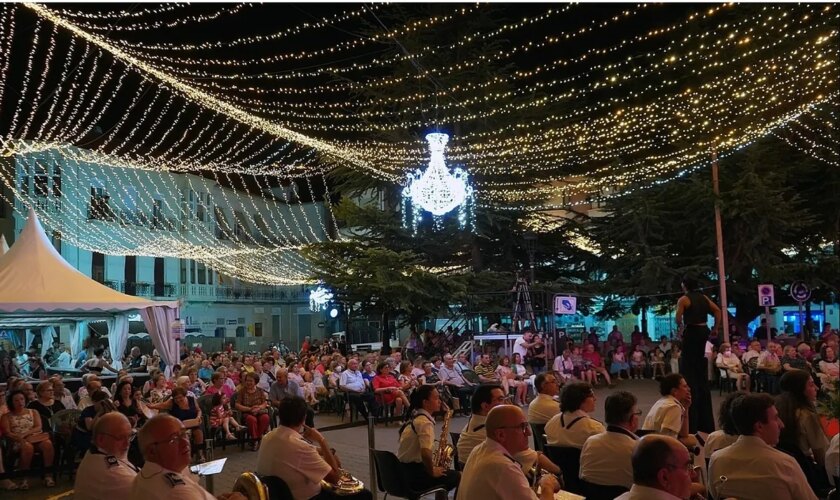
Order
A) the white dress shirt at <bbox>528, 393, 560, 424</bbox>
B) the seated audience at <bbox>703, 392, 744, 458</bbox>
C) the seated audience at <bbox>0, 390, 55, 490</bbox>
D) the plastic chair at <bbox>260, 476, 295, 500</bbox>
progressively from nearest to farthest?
the seated audience at <bbox>703, 392, 744, 458</bbox>, the plastic chair at <bbox>260, 476, 295, 500</bbox>, the white dress shirt at <bbox>528, 393, 560, 424</bbox>, the seated audience at <bbox>0, 390, 55, 490</bbox>

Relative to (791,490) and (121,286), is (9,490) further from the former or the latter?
(121,286)

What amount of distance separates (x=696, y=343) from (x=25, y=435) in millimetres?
8455

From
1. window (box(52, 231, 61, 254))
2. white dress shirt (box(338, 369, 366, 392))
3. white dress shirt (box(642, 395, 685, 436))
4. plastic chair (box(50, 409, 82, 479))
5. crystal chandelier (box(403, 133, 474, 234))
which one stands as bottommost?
plastic chair (box(50, 409, 82, 479))

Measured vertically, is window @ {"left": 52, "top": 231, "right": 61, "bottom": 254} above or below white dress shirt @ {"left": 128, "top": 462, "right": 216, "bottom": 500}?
above

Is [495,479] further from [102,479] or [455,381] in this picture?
[455,381]

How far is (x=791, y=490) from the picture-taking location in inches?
169

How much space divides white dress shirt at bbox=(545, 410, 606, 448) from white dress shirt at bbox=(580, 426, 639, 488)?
1034 millimetres

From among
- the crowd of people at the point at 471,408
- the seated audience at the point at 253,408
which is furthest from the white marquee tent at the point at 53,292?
the seated audience at the point at 253,408

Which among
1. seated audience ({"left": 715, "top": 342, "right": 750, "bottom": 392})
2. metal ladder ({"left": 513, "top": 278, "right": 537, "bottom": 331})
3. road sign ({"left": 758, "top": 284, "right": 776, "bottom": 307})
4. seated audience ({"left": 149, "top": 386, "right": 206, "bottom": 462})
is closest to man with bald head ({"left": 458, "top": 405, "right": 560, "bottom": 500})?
seated audience ({"left": 149, "top": 386, "right": 206, "bottom": 462})

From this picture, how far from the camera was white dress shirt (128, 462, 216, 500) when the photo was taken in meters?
3.94

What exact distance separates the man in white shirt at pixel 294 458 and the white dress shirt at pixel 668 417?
2696 millimetres

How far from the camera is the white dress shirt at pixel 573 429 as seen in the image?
644 centimetres

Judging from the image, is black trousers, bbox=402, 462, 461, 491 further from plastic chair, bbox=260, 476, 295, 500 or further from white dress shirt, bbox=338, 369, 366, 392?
white dress shirt, bbox=338, 369, 366, 392

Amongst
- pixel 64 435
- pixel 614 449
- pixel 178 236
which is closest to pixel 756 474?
pixel 614 449
